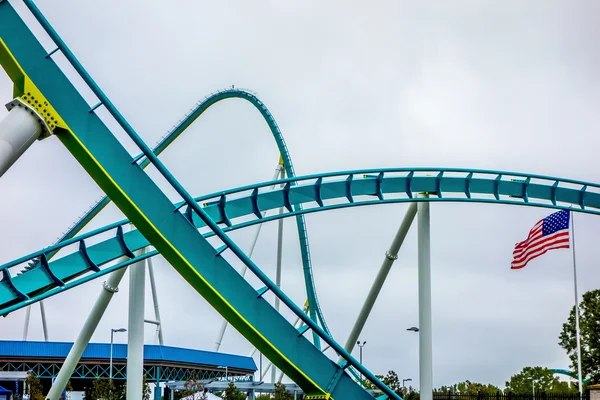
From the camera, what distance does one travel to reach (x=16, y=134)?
12219 mm

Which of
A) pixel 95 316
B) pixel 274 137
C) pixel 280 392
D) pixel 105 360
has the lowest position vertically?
pixel 280 392

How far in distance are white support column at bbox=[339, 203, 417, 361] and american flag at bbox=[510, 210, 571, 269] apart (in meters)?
4.77

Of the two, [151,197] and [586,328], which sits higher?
[586,328]

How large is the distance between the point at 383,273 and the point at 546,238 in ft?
18.5

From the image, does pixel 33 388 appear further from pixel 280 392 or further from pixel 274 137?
pixel 274 137

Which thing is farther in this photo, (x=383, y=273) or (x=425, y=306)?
(x=383, y=273)

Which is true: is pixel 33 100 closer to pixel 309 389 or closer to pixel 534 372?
pixel 309 389

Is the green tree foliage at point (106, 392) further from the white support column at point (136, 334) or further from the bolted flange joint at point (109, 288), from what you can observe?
the white support column at point (136, 334)

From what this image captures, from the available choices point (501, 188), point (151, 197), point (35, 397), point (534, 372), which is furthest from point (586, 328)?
point (534, 372)

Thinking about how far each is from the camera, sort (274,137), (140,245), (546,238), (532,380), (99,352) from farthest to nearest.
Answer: (532,380) → (99,352) → (274,137) → (546,238) → (140,245)

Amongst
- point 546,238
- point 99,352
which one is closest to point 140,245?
point 546,238

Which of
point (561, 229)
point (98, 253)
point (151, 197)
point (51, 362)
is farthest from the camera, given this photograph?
point (51, 362)

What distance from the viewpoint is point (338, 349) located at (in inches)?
584

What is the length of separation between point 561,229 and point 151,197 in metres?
16.3
